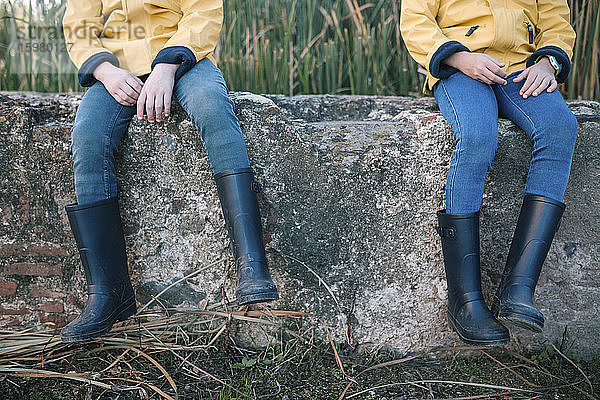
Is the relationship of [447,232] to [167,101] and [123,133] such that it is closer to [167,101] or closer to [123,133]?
[167,101]

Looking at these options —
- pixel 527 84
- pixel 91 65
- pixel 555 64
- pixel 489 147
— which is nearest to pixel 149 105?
pixel 91 65

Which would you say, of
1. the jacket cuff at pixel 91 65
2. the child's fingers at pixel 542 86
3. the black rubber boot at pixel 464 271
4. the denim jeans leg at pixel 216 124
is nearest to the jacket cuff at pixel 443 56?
the child's fingers at pixel 542 86

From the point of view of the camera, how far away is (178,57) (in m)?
1.48

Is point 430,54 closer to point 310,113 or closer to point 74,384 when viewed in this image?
point 310,113

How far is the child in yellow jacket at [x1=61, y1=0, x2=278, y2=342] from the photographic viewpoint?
1.35 m

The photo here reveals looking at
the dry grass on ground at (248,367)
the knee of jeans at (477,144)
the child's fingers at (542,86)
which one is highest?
the child's fingers at (542,86)

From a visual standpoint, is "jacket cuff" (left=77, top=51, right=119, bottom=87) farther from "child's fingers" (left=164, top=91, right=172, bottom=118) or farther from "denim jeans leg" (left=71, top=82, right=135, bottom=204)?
"child's fingers" (left=164, top=91, right=172, bottom=118)

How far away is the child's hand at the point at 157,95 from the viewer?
4.67 feet

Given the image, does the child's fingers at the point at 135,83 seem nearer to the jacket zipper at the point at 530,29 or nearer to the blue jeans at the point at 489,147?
the blue jeans at the point at 489,147

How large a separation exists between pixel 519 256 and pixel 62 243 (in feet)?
4.38

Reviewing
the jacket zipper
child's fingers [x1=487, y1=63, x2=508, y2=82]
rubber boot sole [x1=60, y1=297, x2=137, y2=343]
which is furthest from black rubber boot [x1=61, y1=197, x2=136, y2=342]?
the jacket zipper

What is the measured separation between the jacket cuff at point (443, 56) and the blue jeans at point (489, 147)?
0.38 ft

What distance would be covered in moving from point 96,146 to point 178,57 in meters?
0.36

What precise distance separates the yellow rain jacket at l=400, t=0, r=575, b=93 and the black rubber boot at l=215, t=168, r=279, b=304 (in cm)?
67
